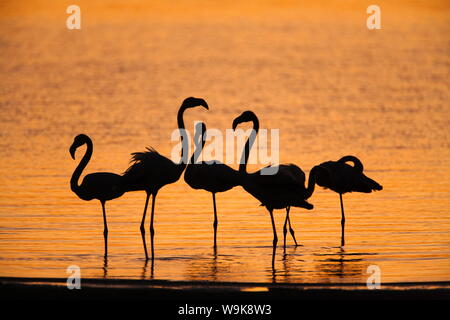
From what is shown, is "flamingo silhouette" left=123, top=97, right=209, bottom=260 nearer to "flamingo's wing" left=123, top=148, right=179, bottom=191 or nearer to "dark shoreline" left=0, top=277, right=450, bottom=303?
"flamingo's wing" left=123, top=148, right=179, bottom=191

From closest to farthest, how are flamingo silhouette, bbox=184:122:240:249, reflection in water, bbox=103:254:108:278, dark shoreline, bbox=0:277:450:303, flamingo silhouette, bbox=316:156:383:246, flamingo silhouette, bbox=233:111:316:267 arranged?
dark shoreline, bbox=0:277:450:303, reflection in water, bbox=103:254:108:278, flamingo silhouette, bbox=233:111:316:267, flamingo silhouette, bbox=184:122:240:249, flamingo silhouette, bbox=316:156:383:246

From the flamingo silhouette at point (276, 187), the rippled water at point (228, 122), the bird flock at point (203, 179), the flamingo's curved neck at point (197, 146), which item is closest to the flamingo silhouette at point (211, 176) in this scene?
the bird flock at point (203, 179)

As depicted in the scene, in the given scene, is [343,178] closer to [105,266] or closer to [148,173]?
[148,173]

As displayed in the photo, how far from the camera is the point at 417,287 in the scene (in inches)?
478

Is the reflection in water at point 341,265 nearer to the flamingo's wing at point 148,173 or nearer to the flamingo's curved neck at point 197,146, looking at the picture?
the flamingo's curved neck at point 197,146

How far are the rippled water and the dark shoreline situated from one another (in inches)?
21.1

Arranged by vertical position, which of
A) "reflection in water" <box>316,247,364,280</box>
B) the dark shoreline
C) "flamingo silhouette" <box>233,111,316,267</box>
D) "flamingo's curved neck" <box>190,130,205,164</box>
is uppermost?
"flamingo's curved neck" <box>190,130,205,164</box>

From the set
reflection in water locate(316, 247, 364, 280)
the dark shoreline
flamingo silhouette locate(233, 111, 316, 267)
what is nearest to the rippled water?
reflection in water locate(316, 247, 364, 280)

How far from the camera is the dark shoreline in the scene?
1175 centimetres

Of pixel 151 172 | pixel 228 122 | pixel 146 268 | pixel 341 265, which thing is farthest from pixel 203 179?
pixel 228 122

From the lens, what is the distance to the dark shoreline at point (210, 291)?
11.8 m

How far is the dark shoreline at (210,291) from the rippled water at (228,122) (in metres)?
0.54
